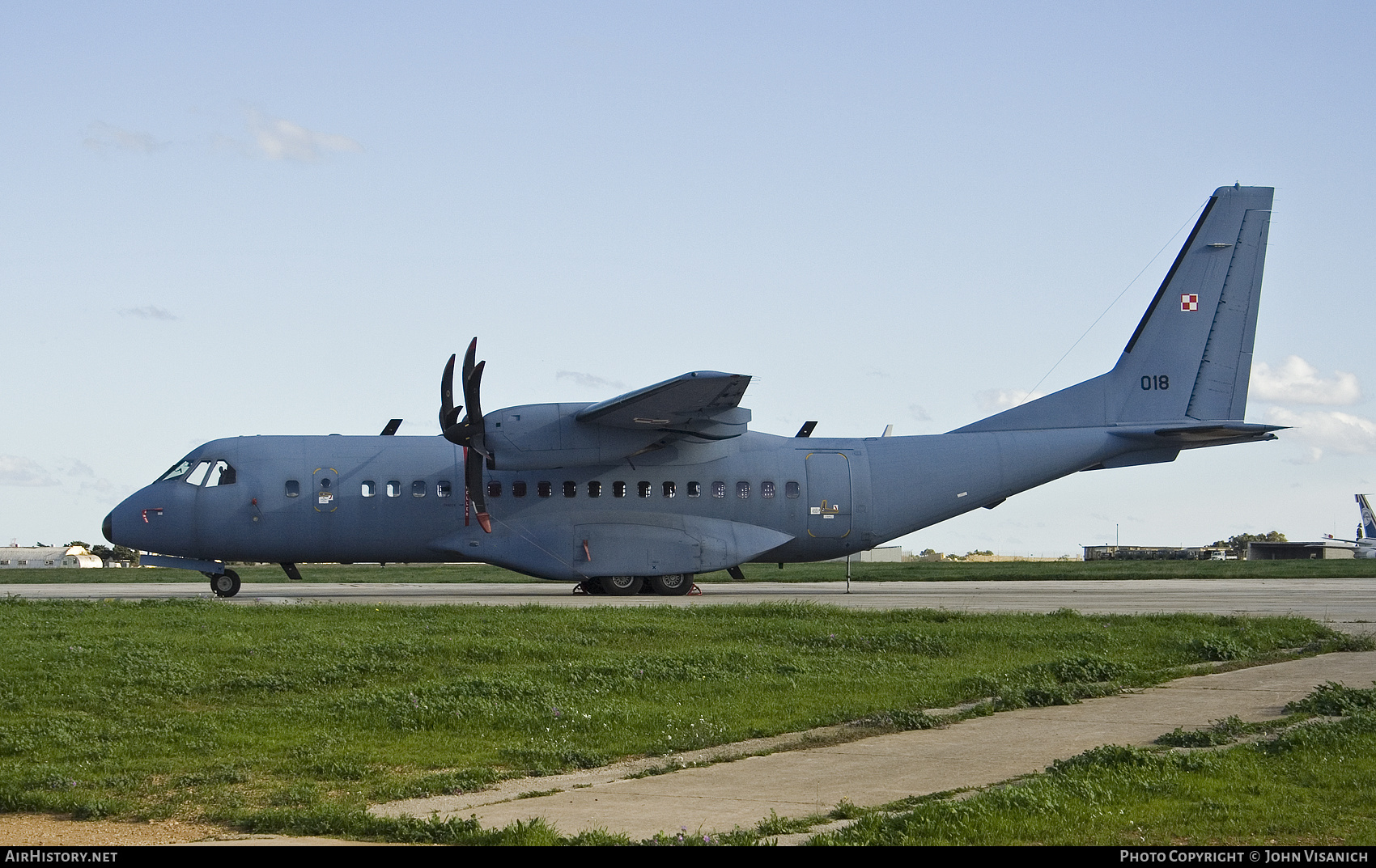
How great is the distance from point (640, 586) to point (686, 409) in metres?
5.09

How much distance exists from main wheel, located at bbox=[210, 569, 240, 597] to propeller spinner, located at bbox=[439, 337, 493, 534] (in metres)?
6.05

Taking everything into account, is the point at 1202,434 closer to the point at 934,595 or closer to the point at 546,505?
the point at 934,595

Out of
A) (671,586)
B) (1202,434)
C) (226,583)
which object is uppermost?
(1202,434)

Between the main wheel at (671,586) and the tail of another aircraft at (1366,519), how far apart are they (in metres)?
77.9

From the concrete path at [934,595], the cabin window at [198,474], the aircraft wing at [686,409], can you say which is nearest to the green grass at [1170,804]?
the concrete path at [934,595]

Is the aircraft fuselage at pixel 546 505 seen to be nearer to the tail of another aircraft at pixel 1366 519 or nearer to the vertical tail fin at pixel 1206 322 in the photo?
the vertical tail fin at pixel 1206 322

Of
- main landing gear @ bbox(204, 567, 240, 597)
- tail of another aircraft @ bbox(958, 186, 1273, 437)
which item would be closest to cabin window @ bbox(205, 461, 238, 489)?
main landing gear @ bbox(204, 567, 240, 597)

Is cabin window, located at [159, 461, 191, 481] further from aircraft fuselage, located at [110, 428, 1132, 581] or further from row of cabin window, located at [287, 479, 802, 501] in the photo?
row of cabin window, located at [287, 479, 802, 501]

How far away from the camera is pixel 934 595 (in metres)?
27.8

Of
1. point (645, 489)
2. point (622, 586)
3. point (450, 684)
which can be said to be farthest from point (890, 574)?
point (450, 684)

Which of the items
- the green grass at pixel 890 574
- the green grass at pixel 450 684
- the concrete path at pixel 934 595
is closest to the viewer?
the green grass at pixel 450 684

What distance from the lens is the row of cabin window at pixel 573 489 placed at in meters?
27.6

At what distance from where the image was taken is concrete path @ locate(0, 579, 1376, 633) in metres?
22.9
